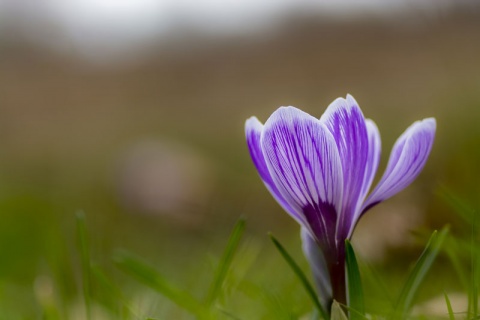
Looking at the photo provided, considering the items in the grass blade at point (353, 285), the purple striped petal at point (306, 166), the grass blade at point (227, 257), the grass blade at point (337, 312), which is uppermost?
the purple striped petal at point (306, 166)

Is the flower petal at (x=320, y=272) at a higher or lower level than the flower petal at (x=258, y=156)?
lower

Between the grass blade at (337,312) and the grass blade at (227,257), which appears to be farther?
the grass blade at (227,257)

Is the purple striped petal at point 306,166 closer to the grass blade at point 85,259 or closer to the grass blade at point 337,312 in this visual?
the grass blade at point 337,312

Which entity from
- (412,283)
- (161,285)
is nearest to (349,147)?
(412,283)

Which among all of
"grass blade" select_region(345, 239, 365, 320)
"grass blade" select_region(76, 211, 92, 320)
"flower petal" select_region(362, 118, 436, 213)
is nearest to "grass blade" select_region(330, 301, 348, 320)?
"grass blade" select_region(345, 239, 365, 320)

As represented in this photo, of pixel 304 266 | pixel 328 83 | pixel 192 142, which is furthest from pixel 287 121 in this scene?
pixel 192 142

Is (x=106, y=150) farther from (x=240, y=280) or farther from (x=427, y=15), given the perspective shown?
(x=240, y=280)

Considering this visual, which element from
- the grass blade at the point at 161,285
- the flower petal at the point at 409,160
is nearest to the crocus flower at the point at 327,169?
the flower petal at the point at 409,160
